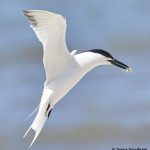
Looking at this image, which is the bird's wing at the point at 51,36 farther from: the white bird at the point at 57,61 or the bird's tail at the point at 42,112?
the bird's tail at the point at 42,112

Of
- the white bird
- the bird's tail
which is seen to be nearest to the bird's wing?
the white bird

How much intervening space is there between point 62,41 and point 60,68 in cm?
24

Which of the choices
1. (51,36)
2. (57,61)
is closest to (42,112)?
(57,61)

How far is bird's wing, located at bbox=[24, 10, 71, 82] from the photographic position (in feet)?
20.3

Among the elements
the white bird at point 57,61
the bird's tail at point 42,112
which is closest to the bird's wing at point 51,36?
the white bird at point 57,61

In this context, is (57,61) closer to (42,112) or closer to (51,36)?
(51,36)

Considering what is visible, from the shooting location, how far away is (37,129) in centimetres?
659

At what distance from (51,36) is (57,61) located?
0.83 feet

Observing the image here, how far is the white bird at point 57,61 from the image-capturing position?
20.6 feet

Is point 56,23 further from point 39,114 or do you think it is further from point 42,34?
point 39,114

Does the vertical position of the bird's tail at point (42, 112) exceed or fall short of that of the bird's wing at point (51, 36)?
it falls short

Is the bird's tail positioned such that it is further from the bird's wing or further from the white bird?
the bird's wing

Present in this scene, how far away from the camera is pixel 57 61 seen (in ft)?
21.5

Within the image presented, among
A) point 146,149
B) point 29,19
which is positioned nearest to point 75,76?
point 29,19
